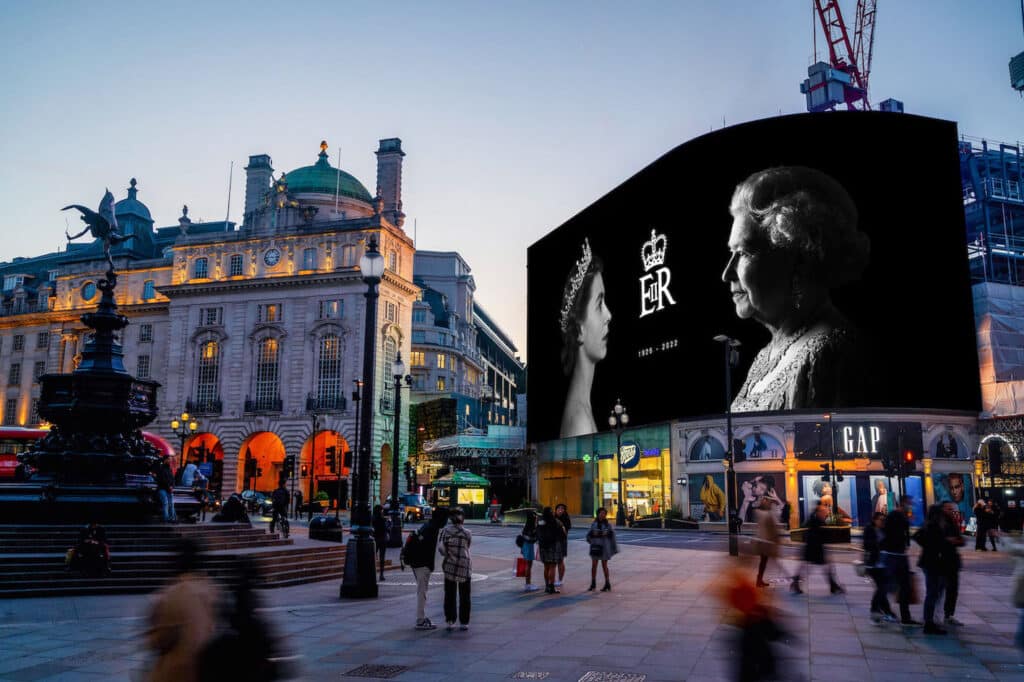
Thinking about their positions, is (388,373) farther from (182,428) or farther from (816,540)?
(816,540)

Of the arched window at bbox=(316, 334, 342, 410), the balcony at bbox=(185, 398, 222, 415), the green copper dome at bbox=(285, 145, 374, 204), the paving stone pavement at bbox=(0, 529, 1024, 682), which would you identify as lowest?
the paving stone pavement at bbox=(0, 529, 1024, 682)

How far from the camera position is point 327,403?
227 feet

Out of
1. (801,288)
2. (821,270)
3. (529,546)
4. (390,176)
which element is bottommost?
(529,546)

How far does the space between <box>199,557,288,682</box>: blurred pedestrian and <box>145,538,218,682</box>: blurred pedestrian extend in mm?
82

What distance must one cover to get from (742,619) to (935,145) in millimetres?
46952

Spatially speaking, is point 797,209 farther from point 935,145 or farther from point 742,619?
point 742,619

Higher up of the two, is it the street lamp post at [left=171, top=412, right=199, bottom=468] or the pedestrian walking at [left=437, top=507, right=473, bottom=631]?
the street lamp post at [left=171, top=412, right=199, bottom=468]

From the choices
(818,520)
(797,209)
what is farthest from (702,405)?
(818,520)

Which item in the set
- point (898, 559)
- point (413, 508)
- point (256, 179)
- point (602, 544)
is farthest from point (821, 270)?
point (256, 179)

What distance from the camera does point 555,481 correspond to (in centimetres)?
7100

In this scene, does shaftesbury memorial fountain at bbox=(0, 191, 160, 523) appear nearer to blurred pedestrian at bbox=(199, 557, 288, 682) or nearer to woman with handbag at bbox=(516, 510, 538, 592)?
woman with handbag at bbox=(516, 510, 538, 592)

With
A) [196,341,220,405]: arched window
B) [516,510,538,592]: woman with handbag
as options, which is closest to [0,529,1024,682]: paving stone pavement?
[516,510,538,592]: woman with handbag

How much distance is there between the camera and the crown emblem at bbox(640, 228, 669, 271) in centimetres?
5400

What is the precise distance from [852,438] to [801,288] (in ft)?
Answer: 28.8
